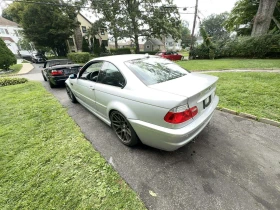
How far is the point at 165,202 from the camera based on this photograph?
64.2 inches

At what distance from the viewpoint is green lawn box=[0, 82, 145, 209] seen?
1.71 meters

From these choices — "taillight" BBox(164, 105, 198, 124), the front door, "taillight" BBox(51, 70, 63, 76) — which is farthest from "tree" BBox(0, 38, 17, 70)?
"taillight" BBox(164, 105, 198, 124)

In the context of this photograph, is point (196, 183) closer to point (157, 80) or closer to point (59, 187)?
point (157, 80)

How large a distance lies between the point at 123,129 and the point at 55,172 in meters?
1.19

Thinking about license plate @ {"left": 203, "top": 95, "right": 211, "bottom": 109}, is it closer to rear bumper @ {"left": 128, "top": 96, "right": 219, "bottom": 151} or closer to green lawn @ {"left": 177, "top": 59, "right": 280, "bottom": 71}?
rear bumper @ {"left": 128, "top": 96, "right": 219, "bottom": 151}

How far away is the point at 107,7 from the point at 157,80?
21.8 m

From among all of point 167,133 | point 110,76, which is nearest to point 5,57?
point 110,76

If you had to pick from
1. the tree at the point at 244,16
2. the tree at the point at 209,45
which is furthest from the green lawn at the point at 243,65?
the tree at the point at 244,16

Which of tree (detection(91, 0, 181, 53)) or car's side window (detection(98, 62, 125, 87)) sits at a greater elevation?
tree (detection(91, 0, 181, 53))

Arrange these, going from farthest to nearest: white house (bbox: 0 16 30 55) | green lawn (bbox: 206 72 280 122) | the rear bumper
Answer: white house (bbox: 0 16 30 55), green lawn (bbox: 206 72 280 122), the rear bumper

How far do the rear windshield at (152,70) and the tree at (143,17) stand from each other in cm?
1999

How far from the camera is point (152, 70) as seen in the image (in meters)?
2.46

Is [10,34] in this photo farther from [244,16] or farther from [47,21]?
[244,16]

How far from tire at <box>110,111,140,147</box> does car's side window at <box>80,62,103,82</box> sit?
1.00 m
